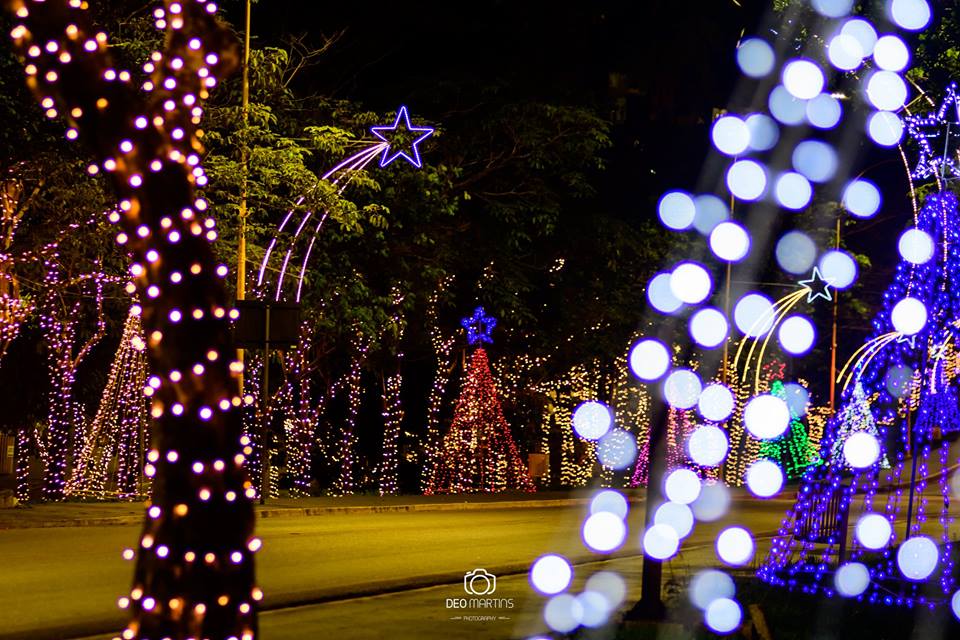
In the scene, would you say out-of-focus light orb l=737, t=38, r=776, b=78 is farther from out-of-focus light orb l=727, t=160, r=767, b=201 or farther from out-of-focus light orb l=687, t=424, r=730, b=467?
out-of-focus light orb l=687, t=424, r=730, b=467

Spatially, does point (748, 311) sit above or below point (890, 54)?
above

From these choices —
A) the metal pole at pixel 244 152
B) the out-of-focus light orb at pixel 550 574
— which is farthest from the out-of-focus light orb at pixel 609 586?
the metal pole at pixel 244 152

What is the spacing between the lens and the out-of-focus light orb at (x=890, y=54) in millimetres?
11445

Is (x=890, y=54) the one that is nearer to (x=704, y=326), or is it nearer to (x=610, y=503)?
(x=704, y=326)

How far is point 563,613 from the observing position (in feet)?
39.7

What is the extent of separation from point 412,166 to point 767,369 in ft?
86.6

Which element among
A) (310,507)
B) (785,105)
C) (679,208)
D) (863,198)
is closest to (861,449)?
(679,208)

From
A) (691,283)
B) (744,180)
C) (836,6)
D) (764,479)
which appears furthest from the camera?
(764,479)

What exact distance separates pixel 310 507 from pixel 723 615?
13630 millimetres

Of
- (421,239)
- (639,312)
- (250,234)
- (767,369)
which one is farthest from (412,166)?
(767,369)

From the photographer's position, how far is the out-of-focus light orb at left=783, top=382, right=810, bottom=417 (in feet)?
157

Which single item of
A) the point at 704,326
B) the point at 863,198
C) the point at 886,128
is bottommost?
the point at 704,326

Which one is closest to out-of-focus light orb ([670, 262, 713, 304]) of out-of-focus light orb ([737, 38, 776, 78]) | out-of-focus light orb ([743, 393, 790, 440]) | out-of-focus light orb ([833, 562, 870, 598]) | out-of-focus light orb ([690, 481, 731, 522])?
out-of-focus light orb ([737, 38, 776, 78])

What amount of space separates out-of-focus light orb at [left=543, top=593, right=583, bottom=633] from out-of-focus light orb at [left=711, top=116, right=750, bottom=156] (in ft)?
13.3
